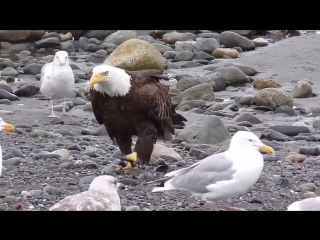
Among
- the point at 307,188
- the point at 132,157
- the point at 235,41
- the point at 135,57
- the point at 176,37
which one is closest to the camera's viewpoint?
the point at 307,188

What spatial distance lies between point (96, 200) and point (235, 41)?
523 inches

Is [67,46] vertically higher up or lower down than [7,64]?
lower down

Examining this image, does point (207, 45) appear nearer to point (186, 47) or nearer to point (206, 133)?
point (186, 47)

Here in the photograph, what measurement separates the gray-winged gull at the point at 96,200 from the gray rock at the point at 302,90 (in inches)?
317

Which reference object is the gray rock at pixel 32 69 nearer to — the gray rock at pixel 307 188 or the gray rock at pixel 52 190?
the gray rock at pixel 52 190

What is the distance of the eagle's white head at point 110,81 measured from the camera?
828cm

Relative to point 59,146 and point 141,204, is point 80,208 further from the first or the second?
point 59,146

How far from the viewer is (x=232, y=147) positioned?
23.1ft

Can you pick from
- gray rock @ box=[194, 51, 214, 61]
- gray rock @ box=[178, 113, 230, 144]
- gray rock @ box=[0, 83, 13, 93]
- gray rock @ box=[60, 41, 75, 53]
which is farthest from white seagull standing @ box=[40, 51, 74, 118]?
gray rock @ box=[60, 41, 75, 53]

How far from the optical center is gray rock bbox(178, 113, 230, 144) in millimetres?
10398

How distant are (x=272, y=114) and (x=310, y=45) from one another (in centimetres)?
587

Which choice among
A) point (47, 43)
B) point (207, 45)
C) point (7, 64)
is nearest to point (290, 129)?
point (207, 45)

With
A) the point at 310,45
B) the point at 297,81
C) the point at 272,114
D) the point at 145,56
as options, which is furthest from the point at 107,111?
the point at 310,45

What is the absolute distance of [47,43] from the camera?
1900 cm
